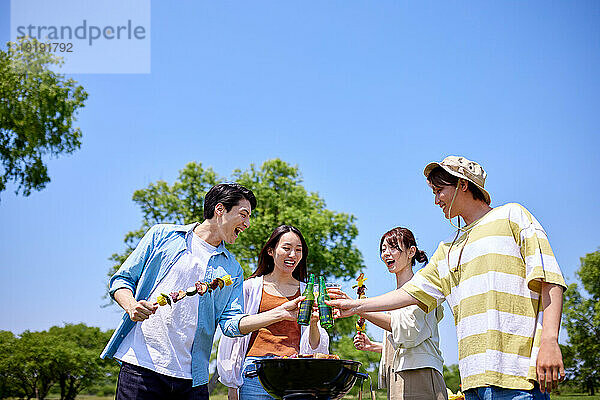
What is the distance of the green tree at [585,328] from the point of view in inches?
859

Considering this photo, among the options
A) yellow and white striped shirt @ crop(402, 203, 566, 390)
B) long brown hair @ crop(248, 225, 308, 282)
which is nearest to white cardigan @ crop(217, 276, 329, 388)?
long brown hair @ crop(248, 225, 308, 282)

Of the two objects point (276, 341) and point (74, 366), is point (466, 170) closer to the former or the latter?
point (276, 341)

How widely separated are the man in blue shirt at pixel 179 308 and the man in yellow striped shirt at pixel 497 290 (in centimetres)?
117

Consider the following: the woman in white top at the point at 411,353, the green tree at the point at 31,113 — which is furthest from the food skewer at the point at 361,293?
the green tree at the point at 31,113

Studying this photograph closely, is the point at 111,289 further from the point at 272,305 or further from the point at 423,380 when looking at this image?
the point at 423,380

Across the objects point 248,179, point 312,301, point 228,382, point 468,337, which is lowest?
point 228,382

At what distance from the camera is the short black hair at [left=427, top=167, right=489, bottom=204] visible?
3.26 meters

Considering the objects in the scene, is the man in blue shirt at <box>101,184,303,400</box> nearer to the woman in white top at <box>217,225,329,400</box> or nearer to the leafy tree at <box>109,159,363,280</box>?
the woman in white top at <box>217,225,329,400</box>

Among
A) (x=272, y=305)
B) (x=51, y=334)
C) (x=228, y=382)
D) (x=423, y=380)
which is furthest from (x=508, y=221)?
(x=51, y=334)

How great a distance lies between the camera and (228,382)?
4316 mm

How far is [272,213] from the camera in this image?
21922 mm

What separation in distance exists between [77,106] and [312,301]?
16.7 meters

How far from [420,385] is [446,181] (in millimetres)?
1680

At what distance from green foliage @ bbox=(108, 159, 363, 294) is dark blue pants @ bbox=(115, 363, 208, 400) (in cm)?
1634
